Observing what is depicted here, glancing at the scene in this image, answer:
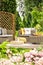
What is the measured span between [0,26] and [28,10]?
5026mm

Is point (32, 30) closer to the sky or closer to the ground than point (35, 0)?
closer to the ground

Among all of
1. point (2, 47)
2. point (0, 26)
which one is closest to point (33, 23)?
point (0, 26)

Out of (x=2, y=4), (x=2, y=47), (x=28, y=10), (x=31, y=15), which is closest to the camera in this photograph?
(x=2, y=47)

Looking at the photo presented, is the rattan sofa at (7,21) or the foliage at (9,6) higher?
the foliage at (9,6)

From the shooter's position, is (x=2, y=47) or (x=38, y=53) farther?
(x=2, y=47)

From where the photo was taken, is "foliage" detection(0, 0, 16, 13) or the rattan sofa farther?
"foliage" detection(0, 0, 16, 13)

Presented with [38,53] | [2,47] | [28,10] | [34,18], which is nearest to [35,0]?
[28,10]

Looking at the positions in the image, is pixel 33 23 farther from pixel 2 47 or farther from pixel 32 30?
pixel 2 47

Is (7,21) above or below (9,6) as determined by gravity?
below

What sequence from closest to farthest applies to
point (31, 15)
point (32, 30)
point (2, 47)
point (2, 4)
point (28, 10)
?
point (2, 47) < point (32, 30) < point (2, 4) < point (31, 15) < point (28, 10)

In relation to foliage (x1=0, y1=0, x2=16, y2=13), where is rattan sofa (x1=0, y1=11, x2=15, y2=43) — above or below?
below

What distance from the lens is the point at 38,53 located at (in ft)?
4.66

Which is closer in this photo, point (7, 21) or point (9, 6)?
point (7, 21)

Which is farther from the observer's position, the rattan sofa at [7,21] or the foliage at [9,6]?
the foliage at [9,6]
